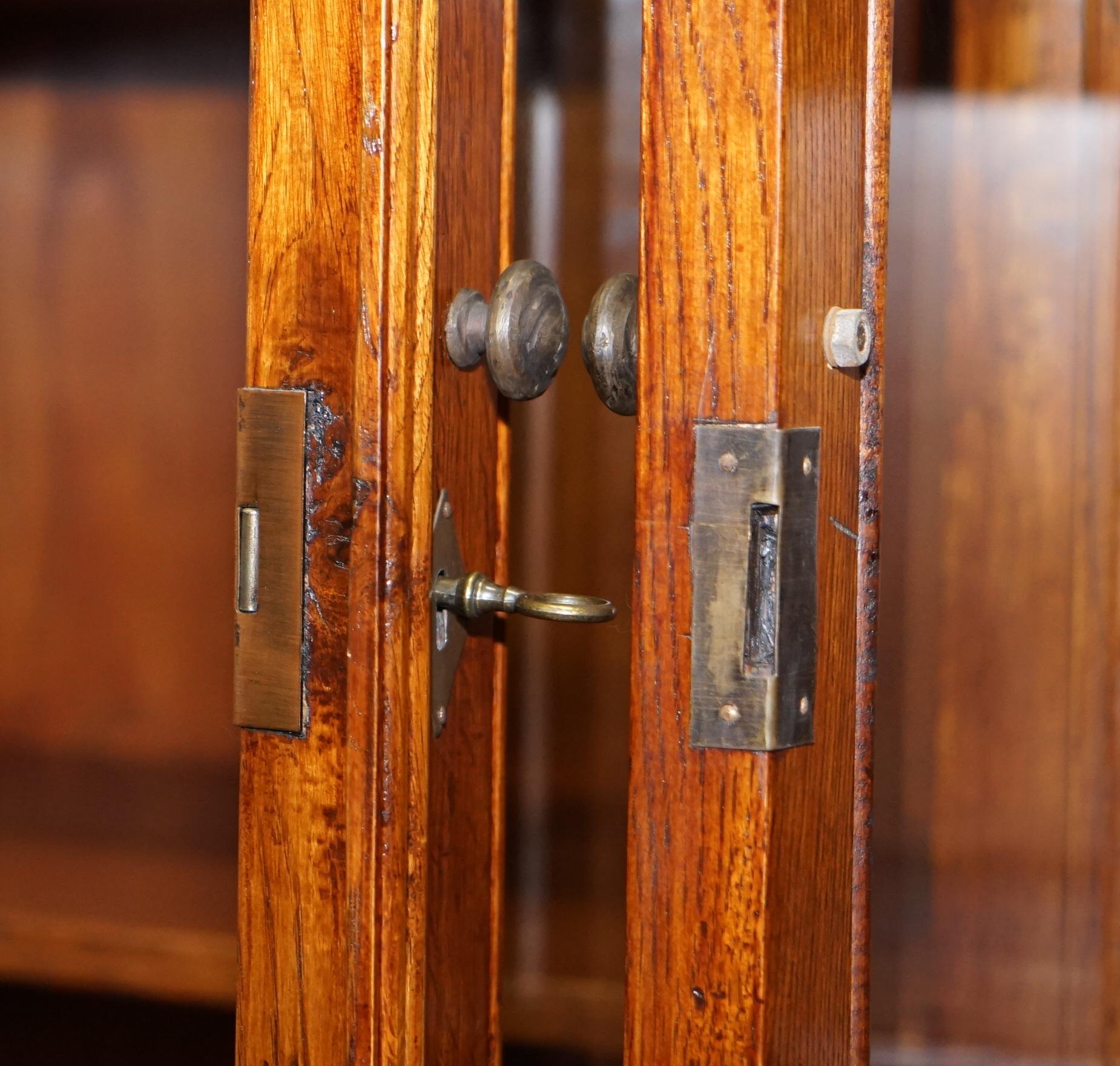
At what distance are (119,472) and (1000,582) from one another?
2.35 feet

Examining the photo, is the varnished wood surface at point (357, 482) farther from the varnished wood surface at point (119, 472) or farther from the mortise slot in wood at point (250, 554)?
the varnished wood surface at point (119, 472)

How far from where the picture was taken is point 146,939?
1084mm

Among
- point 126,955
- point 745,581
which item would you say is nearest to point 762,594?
point 745,581

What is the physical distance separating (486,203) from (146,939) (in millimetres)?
772

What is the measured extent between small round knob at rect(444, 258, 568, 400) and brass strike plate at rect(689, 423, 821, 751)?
90mm

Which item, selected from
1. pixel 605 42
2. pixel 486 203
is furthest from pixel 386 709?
pixel 605 42

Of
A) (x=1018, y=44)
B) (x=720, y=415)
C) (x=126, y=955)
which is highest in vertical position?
(x=1018, y=44)

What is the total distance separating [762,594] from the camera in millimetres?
421

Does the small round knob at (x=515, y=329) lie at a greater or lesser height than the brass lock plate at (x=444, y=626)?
greater

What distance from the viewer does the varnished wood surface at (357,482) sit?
1.51ft

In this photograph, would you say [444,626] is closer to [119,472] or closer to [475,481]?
[475,481]

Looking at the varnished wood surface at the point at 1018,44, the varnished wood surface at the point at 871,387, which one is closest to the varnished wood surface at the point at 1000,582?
the varnished wood surface at the point at 1018,44

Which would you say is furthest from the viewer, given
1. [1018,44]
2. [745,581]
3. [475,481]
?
[1018,44]

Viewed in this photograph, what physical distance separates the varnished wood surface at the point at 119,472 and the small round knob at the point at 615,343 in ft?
2.46
